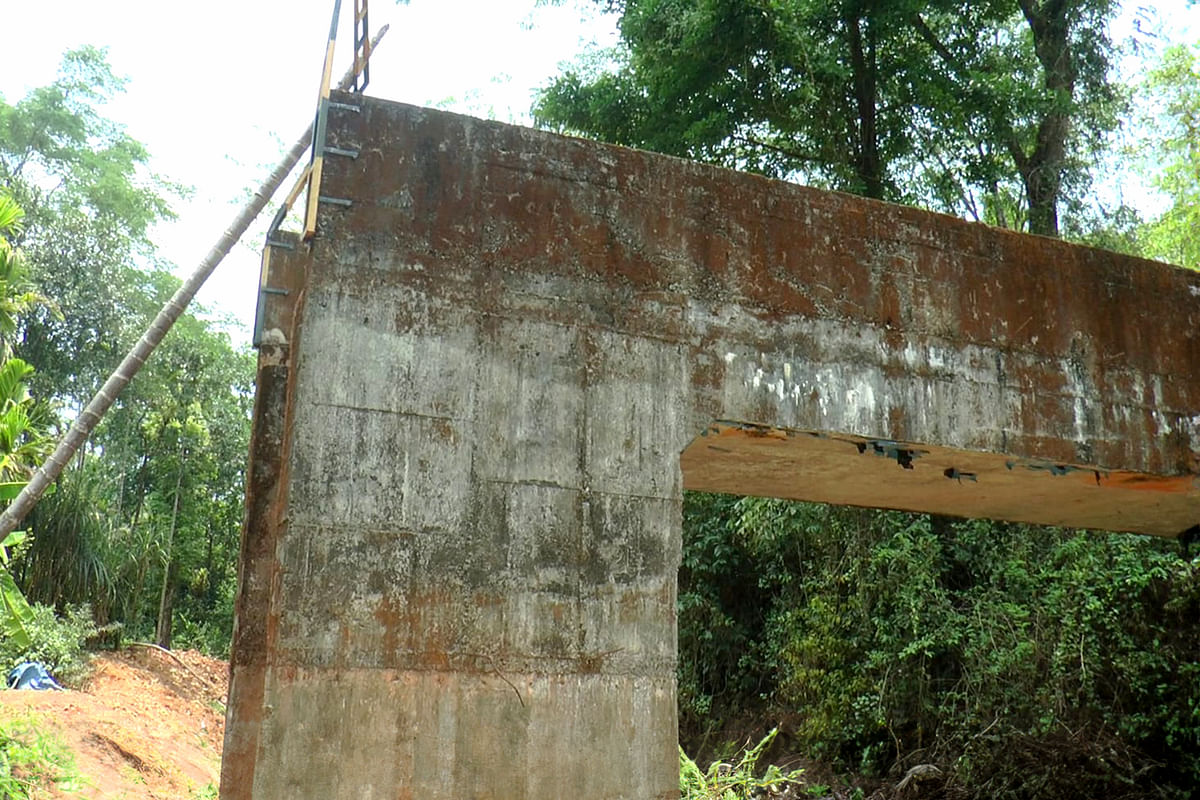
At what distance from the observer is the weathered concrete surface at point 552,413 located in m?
3.88

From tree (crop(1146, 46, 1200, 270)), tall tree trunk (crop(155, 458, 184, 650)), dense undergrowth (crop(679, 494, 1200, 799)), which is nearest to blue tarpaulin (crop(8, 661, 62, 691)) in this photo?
tall tree trunk (crop(155, 458, 184, 650))

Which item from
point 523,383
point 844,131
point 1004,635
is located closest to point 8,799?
point 523,383

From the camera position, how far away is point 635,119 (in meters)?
11.9

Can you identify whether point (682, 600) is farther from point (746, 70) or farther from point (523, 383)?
point (523, 383)

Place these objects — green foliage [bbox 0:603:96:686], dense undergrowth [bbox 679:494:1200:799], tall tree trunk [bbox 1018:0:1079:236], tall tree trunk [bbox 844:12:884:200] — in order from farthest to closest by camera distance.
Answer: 1. green foliage [bbox 0:603:96:686]
2. tall tree trunk [bbox 1018:0:1079:236]
3. tall tree trunk [bbox 844:12:884:200]
4. dense undergrowth [bbox 679:494:1200:799]

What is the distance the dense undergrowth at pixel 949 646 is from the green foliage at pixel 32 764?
5658 millimetres

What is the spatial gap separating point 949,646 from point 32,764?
24.2ft

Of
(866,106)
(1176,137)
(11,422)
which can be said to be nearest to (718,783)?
(11,422)

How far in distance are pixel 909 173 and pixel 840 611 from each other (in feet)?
15.9

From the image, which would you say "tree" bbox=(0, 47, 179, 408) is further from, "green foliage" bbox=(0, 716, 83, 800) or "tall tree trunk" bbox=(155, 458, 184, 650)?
"green foliage" bbox=(0, 716, 83, 800)

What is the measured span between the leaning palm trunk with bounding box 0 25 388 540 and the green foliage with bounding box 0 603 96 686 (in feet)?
18.0

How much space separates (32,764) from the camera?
9.28m

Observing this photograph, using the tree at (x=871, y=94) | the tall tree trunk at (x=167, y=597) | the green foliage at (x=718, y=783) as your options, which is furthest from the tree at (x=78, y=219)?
the green foliage at (x=718, y=783)

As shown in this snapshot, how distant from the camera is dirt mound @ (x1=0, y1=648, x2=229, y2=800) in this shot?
34.6 ft
